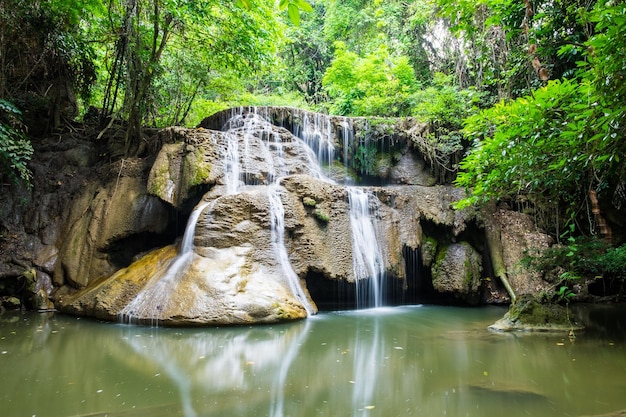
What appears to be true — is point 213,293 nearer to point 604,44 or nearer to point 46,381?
point 46,381

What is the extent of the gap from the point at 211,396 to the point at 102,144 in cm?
956

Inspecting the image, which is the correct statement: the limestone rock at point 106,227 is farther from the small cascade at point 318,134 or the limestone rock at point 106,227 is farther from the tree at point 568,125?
the tree at point 568,125

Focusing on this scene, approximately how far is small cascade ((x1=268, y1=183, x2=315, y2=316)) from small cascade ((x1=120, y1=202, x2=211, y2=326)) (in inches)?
59.7

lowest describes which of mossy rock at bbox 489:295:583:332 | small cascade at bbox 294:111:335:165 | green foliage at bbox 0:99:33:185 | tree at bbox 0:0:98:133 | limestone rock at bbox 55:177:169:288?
mossy rock at bbox 489:295:583:332

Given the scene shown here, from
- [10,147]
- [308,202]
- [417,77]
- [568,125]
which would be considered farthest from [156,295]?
[417,77]

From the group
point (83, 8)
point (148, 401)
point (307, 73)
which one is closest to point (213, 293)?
point (148, 401)

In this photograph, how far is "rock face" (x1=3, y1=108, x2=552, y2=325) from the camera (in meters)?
6.56

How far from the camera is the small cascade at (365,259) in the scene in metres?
8.08

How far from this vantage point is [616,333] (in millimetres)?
5570

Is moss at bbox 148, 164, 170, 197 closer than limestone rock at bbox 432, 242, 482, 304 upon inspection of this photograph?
Yes

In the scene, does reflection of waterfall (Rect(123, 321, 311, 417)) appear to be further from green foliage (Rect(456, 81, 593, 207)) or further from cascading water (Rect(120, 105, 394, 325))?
green foliage (Rect(456, 81, 593, 207))

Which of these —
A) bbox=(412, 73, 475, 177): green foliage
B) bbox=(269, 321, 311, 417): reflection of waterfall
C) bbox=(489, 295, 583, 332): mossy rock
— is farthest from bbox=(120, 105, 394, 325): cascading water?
bbox=(489, 295, 583, 332): mossy rock

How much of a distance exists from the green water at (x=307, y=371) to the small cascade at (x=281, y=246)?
97 cm

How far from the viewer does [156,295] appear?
21.0 feet
